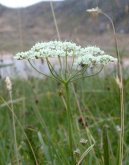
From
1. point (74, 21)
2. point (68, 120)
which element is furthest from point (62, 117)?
point (74, 21)

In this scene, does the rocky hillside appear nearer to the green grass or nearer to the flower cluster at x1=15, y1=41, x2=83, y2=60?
the green grass

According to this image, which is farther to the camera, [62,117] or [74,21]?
[74,21]

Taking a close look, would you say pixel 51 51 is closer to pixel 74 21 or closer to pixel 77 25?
pixel 77 25

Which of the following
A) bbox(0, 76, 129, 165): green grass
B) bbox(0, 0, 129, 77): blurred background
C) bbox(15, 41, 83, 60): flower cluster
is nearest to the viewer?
bbox(15, 41, 83, 60): flower cluster

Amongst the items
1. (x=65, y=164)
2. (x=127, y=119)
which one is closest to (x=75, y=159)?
(x=65, y=164)

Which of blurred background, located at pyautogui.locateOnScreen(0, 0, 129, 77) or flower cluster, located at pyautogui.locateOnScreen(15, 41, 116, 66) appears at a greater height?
blurred background, located at pyautogui.locateOnScreen(0, 0, 129, 77)

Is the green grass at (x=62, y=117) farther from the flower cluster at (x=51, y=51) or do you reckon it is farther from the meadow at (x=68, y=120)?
the flower cluster at (x=51, y=51)

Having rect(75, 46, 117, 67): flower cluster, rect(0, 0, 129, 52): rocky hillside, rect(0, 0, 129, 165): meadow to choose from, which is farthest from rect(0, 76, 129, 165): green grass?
rect(75, 46, 117, 67): flower cluster

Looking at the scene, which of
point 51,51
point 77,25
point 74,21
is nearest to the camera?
point 51,51

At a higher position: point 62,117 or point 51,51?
point 51,51
